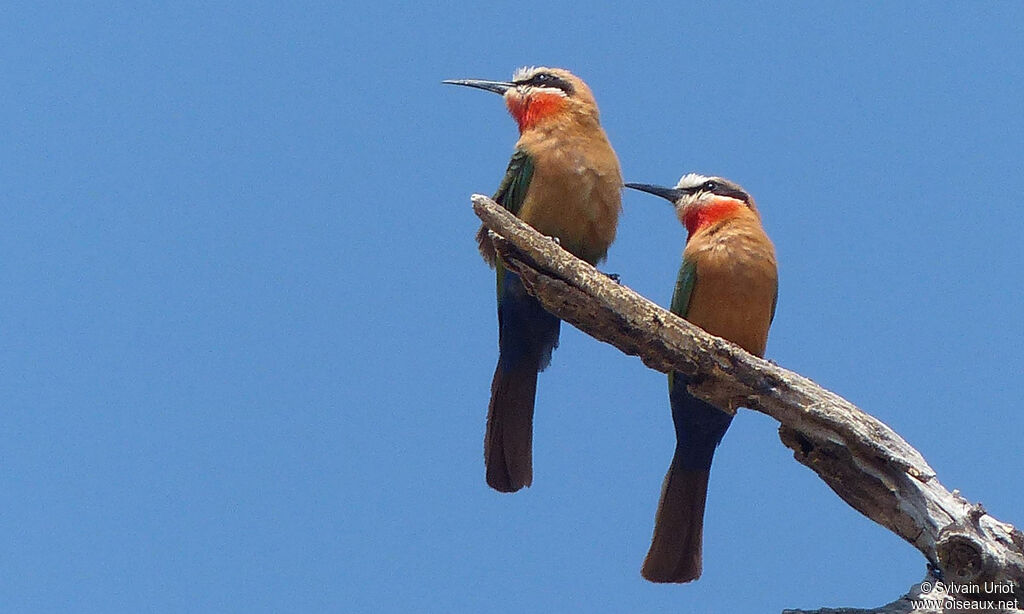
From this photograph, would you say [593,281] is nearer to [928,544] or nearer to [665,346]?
[665,346]

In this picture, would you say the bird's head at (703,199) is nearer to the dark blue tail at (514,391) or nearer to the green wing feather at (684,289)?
the green wing feather at (684,289)

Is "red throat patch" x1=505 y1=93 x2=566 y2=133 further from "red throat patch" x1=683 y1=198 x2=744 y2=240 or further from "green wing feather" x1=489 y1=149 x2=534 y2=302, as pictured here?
"red throat patch" x1=683 y1=198 x2=744 y2=240

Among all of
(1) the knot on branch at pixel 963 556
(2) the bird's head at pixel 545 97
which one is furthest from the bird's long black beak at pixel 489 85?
(1) the knot on branch at pixel 963 556

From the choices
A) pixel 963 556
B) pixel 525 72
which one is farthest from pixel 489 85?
pixel 963 556

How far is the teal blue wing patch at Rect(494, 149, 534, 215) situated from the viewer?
822 centimetres

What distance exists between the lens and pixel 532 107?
8.78m

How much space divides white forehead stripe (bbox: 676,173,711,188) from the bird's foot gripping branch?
218 centimetres

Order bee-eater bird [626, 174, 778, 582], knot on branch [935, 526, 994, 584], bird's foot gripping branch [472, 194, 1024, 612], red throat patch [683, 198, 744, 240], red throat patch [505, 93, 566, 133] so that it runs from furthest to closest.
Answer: red throat patch [505, 93, 566, 133], red throat patch [683, 198, 744, 240], bee-eater bird [626, 174, 778, 582], bird's foot gripping branch [472, 194, 1024, 612], knot on branch [935, 526, 994, 584]

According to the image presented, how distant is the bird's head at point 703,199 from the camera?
845 cm

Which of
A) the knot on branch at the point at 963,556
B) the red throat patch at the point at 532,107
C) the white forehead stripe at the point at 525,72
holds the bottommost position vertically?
the knot on branch at the point at 963,556

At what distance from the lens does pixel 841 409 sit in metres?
6.38

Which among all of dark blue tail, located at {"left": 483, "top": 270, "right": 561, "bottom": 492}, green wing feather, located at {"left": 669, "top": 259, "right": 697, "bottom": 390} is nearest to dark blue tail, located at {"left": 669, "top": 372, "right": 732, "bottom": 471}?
green wing feather, located at {"left": 669, "top": 259, "right": 697, "bottom": 390}

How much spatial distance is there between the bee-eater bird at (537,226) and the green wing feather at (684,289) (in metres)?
0.51

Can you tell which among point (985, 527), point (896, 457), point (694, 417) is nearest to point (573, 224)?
point (694, 417)
